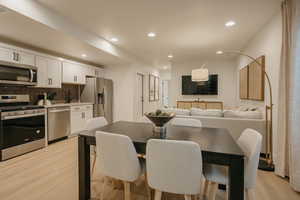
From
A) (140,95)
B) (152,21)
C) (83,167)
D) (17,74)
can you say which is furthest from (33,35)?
(140,95)

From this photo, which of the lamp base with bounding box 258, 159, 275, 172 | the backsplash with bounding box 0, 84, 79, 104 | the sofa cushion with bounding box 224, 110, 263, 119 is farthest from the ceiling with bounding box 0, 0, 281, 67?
the lamp base with bounding box 258, 159, 275, 172

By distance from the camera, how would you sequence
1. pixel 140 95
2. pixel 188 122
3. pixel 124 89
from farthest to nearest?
pixel 140 95
pixel 124 89
pixel 188 122

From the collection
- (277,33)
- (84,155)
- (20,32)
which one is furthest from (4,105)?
(277,33)

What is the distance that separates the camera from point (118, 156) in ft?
4.61

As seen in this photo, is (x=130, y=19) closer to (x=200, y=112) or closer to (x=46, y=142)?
(x=200, y=112)

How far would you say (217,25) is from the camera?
315 centimetres

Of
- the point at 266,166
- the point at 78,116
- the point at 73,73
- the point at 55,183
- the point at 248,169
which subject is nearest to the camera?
the point at 248,169

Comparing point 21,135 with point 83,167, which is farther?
point 21,135

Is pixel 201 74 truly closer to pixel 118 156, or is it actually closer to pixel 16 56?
pixel 118 156

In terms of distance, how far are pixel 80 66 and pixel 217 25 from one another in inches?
153

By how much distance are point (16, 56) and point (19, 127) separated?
142 cm

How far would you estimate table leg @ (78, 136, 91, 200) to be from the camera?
1.69 meters

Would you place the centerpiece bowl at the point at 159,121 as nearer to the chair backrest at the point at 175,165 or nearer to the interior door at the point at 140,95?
the chair backrest at the point at 175,165

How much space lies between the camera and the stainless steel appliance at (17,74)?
2.95 meters
